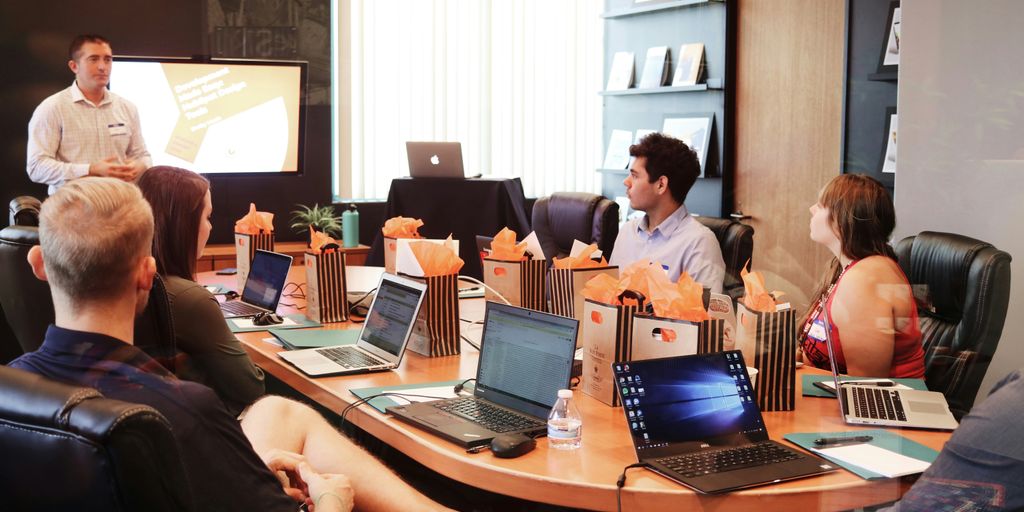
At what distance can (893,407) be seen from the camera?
2.13 metres

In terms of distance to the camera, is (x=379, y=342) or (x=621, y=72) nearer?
(x=379, y=342)

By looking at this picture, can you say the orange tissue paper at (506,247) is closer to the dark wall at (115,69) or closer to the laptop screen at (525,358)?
the laptop screen at (525,358)

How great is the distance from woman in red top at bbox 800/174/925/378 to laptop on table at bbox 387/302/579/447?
863mm

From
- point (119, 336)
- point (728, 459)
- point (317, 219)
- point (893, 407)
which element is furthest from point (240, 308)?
point (893, 407)

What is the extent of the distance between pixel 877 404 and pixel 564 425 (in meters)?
0.77

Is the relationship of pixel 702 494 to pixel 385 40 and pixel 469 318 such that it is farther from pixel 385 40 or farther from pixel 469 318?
pixel 385 40

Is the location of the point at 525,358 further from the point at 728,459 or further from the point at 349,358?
the point at 349,358

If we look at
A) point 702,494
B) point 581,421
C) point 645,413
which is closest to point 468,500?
point 581,421

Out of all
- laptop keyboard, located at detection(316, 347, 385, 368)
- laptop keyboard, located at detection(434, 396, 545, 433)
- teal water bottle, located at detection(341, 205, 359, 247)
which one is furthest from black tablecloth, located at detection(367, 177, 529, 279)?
A: laptop keyboard, located at detection(434, 396, 545, 433)

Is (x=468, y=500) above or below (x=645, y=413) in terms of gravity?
below

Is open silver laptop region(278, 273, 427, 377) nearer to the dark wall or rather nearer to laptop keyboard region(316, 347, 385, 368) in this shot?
laptop keyboard region(316, 347, 385, 368)

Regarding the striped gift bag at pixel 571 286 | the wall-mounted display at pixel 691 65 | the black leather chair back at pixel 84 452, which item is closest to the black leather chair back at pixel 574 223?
the striped gift bag at pixel 571 286

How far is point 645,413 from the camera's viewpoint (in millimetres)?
1841

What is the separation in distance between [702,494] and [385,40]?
3987mm
